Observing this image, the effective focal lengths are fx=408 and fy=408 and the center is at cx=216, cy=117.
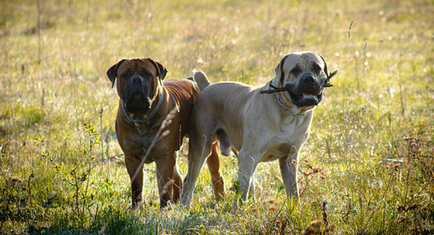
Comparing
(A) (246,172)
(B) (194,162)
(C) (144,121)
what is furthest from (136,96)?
(A) (246,172)

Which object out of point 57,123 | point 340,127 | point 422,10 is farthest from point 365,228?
point 422,10

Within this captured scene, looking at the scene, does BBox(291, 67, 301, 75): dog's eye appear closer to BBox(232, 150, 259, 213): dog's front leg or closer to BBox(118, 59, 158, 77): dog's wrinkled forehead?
BBox(232, 150, 259, 213): dog's front leg

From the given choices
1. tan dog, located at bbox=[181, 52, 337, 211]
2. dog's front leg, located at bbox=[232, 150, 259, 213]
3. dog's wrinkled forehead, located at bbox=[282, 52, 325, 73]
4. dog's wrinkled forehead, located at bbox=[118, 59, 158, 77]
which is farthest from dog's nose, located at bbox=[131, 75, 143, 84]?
dog's wrinkled forehead, located at bbox=[282, 52, 325, 73]

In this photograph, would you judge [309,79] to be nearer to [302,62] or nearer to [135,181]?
[302,62]

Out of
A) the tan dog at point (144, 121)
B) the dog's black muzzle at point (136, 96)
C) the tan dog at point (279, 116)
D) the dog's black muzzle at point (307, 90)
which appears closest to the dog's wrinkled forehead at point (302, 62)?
the tan dog at point (279, 116)

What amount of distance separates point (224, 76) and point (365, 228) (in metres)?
4.83

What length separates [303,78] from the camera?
3584 millimetres

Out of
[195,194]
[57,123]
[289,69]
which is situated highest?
[289,69]

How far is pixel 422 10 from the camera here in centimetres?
1523

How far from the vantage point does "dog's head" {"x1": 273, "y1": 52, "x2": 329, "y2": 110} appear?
3572mm

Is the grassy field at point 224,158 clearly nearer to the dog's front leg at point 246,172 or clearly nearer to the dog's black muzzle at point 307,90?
the dog's front leg at point 246,172

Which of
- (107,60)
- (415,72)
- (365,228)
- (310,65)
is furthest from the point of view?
(415,72)

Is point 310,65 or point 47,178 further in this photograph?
point 47,178

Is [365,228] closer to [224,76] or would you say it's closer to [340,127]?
[340,127]
